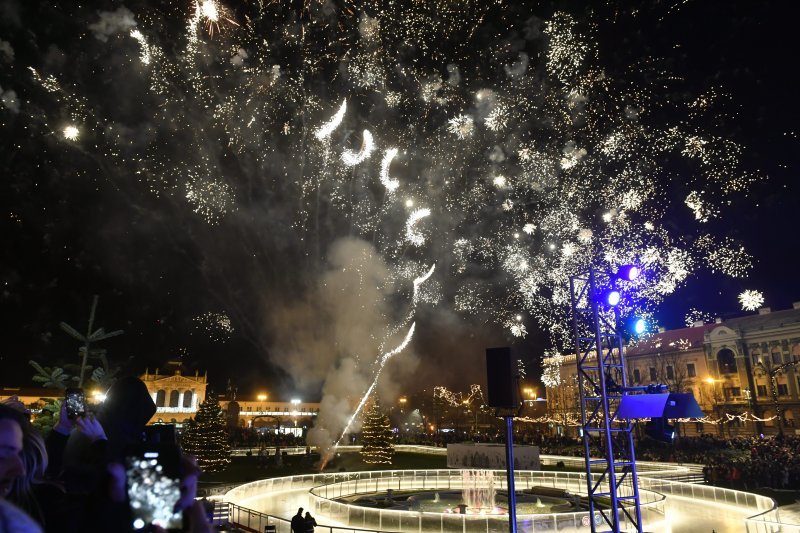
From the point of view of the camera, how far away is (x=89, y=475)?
9.27ft

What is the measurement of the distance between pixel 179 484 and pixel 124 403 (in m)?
0.85

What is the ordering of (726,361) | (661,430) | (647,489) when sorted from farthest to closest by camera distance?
(726,361)
(647,489)
(661,430)

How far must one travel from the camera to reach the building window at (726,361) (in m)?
67.5

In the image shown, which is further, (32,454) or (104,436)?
(104,436)

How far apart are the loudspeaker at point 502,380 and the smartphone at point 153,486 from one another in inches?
287

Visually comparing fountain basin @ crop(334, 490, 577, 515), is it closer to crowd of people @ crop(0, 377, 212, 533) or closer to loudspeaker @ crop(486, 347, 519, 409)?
loudspeaker @ crop(486, 347, 519, 409)

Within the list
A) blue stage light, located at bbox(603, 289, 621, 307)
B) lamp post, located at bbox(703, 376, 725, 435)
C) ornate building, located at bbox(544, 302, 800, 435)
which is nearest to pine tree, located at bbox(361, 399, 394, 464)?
blue stage light, located at bbox(603, 289, 621, 307)

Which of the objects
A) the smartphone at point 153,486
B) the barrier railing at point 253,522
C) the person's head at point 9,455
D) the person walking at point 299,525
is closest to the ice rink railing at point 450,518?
the barrier railing at point 253,522

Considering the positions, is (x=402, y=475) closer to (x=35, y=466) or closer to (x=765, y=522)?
(x=765, y=522)

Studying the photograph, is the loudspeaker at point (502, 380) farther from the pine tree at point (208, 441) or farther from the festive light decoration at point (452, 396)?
the festive light decoration at point (452, 396)

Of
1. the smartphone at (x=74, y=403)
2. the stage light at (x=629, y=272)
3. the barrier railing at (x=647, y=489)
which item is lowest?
the barrier railing at (x=647, y=489)

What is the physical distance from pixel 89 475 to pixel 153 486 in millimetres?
740

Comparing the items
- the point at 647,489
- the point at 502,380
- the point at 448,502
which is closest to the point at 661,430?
the point at 502,380

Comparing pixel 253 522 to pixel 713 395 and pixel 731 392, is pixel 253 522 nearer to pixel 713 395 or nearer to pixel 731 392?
pixel 713 395
